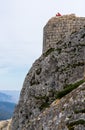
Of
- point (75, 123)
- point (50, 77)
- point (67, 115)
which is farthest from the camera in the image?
point (50, 77)

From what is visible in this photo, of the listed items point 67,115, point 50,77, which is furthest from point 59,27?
point 67,115

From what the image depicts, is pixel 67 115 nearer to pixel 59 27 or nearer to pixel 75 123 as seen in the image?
pixel 75 123

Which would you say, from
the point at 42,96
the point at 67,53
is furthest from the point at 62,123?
the point at 67,53

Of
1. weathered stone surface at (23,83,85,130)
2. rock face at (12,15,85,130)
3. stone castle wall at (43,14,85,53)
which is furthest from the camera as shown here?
stone castle wall at (43,14,85,53)

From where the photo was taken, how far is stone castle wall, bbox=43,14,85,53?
1383 inches

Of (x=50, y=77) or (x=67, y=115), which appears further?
(x=50, y=77)

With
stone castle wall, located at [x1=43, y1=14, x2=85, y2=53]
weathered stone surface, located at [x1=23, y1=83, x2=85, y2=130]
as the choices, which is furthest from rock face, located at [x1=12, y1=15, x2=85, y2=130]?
stone castle wall, located at [x1=43, y1=14, x2=85, y2=53]

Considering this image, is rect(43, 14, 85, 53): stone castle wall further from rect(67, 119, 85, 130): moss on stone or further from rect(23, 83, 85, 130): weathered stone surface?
rect(67, 119, 85, 130): moss on stone

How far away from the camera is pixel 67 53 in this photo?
2600cm

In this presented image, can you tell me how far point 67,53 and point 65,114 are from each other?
11.4 m

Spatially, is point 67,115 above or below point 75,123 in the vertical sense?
above

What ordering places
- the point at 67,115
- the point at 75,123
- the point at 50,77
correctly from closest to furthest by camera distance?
the point at 75,123 < the point at 67,115 < the point at 50,77

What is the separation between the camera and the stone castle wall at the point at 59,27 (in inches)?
1383

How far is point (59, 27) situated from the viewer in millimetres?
35781
